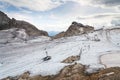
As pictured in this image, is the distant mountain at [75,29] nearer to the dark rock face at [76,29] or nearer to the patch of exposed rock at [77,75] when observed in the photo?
the dark rock face at [76,29]

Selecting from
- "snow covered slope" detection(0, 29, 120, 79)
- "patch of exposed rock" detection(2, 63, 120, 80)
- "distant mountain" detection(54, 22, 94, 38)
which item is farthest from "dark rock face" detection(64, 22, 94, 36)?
"patch of exposed rock" detection(2, 63, 120, 80)

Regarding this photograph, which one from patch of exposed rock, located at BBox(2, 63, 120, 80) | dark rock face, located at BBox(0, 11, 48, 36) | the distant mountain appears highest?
dark rock face, located at BBox(0, 11, 48, 36)

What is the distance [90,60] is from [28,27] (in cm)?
5677

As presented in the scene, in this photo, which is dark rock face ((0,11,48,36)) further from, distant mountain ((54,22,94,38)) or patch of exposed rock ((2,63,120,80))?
patch of exposed rock ((2,63,120,80))

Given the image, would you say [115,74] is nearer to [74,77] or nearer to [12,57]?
[74,77]

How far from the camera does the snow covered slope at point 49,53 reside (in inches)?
1210

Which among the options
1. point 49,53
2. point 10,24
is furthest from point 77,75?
point 10,24

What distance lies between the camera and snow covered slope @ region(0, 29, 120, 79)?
3073 cm

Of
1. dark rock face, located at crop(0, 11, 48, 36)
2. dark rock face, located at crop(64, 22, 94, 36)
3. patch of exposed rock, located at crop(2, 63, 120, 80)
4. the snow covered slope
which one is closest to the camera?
patch of exposed rock, located at crop(2, 63, 120, 80)

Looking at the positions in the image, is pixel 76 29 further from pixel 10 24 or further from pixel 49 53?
pixel 49 53

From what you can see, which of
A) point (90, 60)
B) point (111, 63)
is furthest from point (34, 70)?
point (111, 63)

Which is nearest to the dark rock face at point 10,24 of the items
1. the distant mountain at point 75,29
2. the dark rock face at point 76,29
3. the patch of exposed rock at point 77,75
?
the distant mountain at point 75,29

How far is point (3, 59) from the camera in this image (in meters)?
48.9

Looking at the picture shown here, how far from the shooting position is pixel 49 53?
144 ft
